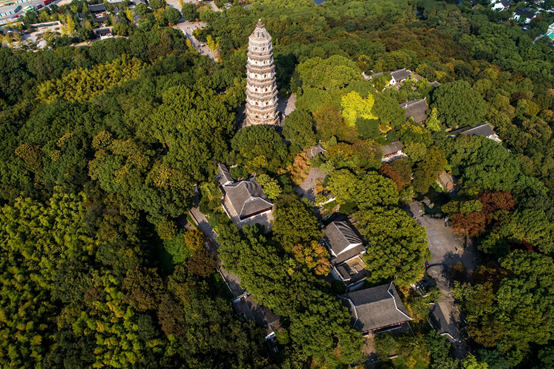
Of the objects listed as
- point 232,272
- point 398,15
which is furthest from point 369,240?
point 398,15

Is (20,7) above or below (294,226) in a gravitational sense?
above

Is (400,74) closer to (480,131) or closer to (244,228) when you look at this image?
(480,131)

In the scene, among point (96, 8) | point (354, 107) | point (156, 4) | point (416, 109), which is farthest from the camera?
point (96, 8)

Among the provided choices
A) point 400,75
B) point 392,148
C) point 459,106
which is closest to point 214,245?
point 392,148

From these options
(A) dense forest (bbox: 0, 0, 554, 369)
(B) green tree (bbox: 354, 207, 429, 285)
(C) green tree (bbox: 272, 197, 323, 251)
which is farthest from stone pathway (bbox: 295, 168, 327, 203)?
(B) green tree (bbox: 354, 207, 429, 285)

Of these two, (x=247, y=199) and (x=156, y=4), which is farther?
(x=156, y=4)

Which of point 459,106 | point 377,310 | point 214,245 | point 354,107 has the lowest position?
point 214,245

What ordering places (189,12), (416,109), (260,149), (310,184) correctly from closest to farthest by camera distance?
(260,149), (310,184), (416,109), (189,12)

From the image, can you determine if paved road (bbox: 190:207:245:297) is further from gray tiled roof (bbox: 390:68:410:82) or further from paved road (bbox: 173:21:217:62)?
paved road (bbox: 173:21:217:62)
